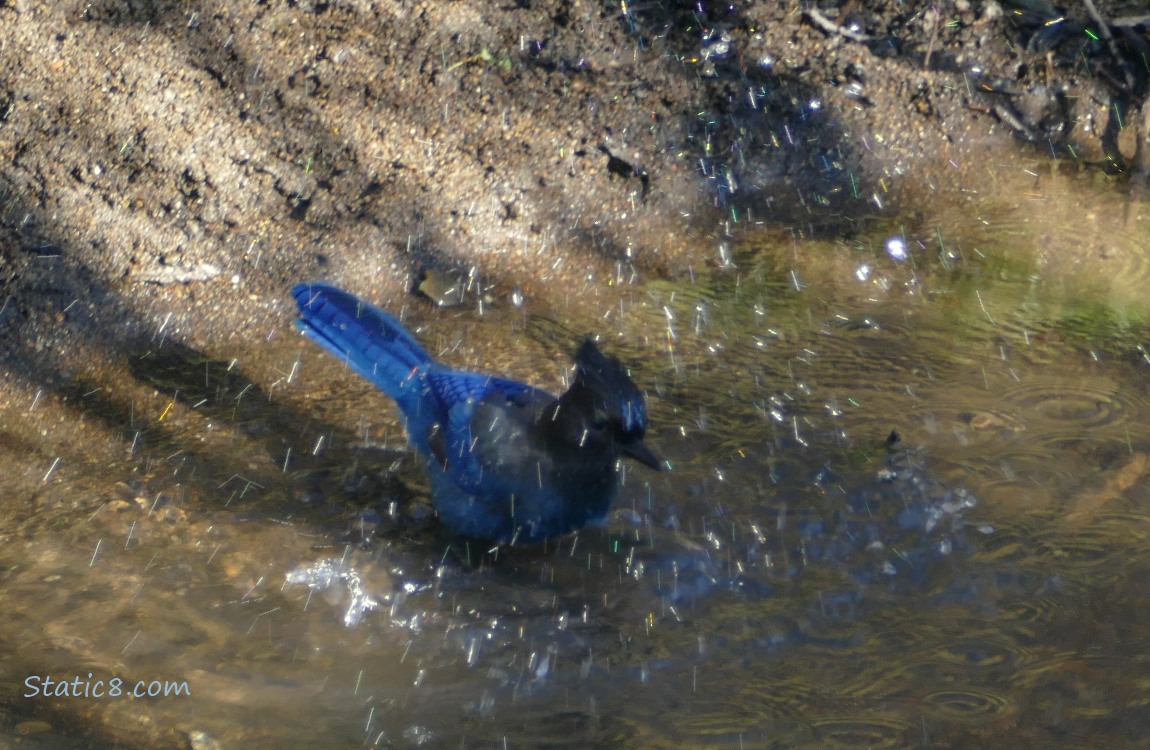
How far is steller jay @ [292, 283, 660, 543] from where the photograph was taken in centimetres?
407

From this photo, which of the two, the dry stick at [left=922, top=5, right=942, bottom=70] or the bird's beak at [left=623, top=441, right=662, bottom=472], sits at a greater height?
the dry stick at [left=922, top=5, right=942, bottom=70]

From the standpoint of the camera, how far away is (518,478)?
4266 millimetres

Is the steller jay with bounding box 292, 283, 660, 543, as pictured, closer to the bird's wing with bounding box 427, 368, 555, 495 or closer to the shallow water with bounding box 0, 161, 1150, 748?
the bird's wing with bounding box 427, 368, 555, 495

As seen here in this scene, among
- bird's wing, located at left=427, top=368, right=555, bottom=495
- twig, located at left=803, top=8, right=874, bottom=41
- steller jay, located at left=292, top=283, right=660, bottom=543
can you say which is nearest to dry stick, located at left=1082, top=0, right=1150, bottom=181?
twig, located at left=803, top=8, right=874, bottom=41

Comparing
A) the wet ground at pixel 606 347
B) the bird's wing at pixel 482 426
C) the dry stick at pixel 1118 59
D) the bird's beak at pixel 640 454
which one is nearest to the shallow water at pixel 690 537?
the wet ground at pixel 606 347

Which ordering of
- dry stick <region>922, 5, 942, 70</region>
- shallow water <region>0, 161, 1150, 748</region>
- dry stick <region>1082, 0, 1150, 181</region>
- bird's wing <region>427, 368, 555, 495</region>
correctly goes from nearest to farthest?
shallow water <region>0, 161, 1150, 748</region> → bird's wing <region>427, 368, 555, 495</region> → dry stick <region>1082, 0, 1150, 181</region> → dry stick <region>922, 5, 942, 70</region>

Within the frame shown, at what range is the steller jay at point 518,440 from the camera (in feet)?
13.3

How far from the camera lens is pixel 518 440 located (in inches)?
171

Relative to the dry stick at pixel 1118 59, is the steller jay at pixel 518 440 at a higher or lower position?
lower

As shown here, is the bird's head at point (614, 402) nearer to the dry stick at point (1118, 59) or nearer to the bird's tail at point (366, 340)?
the bird's tail at point (366, 340)

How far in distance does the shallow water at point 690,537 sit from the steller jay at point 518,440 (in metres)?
0.16

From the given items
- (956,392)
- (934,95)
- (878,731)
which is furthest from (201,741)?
(934,95)

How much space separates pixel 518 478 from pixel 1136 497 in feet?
7.16

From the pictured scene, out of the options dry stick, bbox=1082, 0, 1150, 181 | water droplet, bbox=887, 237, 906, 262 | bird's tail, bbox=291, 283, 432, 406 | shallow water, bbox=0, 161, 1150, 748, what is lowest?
shallow water, bbox=0, 161, 1150, 748
